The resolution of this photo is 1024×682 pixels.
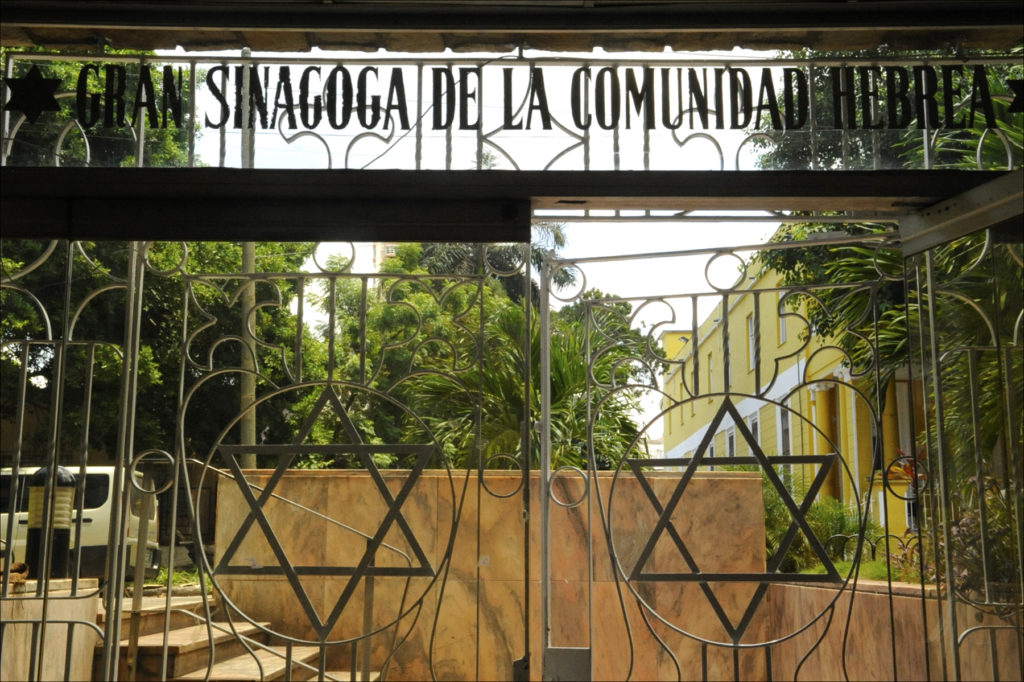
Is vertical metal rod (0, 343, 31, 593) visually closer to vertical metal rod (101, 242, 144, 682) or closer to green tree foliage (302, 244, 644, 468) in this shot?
vertical metal rod (101, 242, 144, 682)

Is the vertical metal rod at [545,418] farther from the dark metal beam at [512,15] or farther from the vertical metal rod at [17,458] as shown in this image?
the vertical metal rod at [17,458]

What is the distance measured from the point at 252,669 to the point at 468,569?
133cm

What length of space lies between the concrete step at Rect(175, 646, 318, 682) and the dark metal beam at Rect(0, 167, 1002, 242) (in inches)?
62.8

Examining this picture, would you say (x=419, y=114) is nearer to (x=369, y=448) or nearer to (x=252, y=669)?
(x=369, y=448)

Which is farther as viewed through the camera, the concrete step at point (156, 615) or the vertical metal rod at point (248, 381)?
the concrete step at point (156, 615)

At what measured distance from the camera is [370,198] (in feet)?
10.3

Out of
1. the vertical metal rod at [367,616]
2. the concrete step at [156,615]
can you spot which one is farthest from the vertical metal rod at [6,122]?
the concrete step at [156,615]

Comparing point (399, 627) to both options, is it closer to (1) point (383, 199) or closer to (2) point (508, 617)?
(2) point (508, 617)

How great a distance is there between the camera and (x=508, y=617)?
11.7 feet

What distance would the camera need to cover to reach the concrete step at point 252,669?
368 centimetres

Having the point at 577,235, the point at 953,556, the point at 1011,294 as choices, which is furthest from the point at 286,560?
the point at 577,235

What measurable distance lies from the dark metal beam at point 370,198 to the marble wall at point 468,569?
869 mm

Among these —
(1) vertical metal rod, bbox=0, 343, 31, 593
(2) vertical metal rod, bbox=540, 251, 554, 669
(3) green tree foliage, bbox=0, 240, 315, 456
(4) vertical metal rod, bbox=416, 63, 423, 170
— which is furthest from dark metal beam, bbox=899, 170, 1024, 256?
(1) vertical metal rod, bbox=0, 343, 31, 593

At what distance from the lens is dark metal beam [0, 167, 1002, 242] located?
310cm
